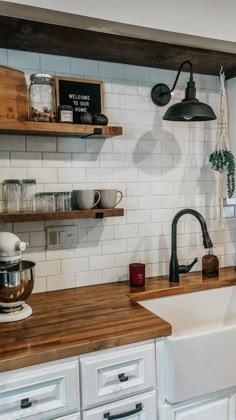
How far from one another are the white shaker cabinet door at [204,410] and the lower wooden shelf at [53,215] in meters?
0.85

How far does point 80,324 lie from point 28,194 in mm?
694

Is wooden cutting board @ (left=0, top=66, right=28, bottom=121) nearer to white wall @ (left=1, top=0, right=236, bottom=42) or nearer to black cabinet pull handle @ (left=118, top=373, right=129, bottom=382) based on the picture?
white wall @ (left=1, top=0, right=236, bottom=42)

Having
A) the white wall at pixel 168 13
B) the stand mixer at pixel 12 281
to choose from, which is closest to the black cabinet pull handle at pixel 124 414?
the stand mixer at pixel 12 281

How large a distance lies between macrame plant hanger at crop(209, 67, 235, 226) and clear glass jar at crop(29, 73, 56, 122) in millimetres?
982

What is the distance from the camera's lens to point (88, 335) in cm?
130

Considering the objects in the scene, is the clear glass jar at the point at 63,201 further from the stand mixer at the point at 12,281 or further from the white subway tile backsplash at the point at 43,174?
the stand mixer at the point at 12,281

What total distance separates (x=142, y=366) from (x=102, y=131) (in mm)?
1025

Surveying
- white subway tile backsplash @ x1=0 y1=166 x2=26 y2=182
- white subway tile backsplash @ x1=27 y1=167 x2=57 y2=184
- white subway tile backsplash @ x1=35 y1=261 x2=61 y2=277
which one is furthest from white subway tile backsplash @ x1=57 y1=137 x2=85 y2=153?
white subway tile backsplash @ x1=35 y1=261 x2=61 y2=277

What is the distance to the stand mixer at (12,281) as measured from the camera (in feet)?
4.68

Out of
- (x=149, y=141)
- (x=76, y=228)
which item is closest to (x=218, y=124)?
(x=149, y=141)

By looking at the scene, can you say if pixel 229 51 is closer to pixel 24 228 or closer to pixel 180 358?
pixel 24 228

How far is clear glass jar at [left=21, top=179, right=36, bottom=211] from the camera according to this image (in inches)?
69.3

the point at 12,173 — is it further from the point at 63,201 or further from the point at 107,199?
the point at 107,199

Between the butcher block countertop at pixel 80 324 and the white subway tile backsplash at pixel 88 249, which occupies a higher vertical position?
the white subway tile backsplash at pixel 88 249
